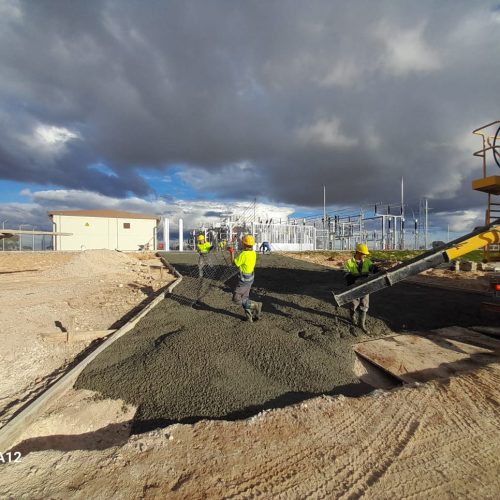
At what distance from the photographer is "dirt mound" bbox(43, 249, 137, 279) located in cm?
1477

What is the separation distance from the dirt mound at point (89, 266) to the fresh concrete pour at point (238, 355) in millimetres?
8604

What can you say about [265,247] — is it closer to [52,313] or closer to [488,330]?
[52,313]

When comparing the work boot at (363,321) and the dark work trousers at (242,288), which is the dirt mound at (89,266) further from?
the work boot at (363,321)

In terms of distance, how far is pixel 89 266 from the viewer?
51.3 ft

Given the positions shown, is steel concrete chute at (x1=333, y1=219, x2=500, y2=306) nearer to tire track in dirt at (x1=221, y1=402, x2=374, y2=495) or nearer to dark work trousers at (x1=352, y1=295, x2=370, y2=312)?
dark work trousers at (x1=352, y1=295, x2=370, y2=312)

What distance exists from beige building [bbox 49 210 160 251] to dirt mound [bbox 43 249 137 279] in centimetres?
1838

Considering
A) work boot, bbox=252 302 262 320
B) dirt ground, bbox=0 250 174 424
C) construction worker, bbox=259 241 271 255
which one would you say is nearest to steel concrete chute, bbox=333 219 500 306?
work boot, bbox=252 302 262 320

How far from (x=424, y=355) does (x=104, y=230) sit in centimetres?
3527

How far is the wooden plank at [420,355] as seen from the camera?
14.4ft

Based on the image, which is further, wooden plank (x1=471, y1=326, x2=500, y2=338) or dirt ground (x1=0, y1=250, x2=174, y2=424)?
wooden plank (x1=471, y1=326, x2=500, y2=338)

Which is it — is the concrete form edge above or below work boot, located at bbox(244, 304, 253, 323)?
below

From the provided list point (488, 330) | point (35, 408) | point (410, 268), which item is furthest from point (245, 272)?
point (488, 330)

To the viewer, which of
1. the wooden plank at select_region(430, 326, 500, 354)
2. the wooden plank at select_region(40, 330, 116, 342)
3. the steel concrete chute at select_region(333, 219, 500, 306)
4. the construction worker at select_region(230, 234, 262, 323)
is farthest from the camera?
the construction worker at select_region(230, 234, 262, 323)

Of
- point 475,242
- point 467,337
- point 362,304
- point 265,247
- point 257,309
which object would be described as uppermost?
point 475,242
